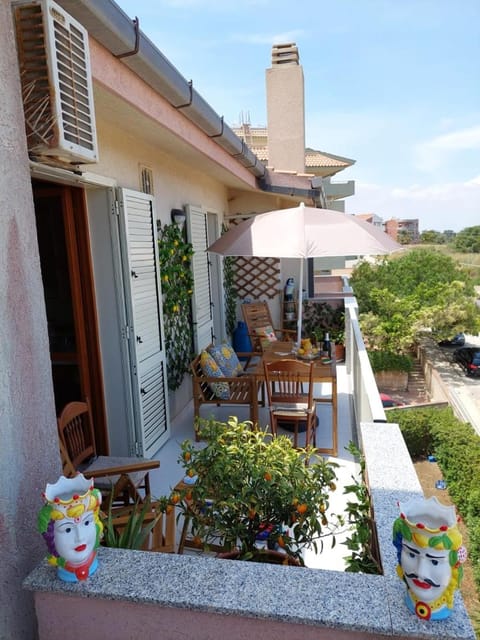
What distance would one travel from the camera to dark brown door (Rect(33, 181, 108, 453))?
4094 millimetres

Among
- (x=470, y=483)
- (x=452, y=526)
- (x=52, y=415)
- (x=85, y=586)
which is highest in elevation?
(x=52, y=415)

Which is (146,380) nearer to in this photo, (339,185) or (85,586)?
(85,586)

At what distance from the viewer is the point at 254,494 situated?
225 cm

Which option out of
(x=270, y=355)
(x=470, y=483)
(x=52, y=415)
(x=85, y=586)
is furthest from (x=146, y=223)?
(x=470, y=483)

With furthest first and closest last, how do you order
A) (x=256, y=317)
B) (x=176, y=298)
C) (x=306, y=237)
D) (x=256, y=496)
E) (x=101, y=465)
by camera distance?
1. (x=256, y=317)
2. (x=176, y=298)
3. (x=306, y=237)
4. (x=101, y=465)
5. (x=256, y=496)

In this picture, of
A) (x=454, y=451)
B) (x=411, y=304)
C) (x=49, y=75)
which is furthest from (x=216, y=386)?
(x=411, y=304)

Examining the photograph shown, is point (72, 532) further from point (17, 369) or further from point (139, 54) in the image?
point (139, 54)

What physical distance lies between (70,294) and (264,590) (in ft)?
11.6

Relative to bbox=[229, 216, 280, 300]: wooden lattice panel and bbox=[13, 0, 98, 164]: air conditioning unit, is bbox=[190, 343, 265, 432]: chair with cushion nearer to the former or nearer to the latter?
bbox=[13, 0, 98, 164]: air conditioning unit

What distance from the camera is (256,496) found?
2.25m

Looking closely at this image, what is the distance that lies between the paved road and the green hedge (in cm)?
352

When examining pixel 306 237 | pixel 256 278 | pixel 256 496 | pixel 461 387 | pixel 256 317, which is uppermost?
pixel 306 237

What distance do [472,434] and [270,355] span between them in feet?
13.9

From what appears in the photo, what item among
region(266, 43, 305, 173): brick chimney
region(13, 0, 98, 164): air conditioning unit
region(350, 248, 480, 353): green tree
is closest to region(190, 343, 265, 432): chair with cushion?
region(13, 0, 98, 164): air conditioning unit
